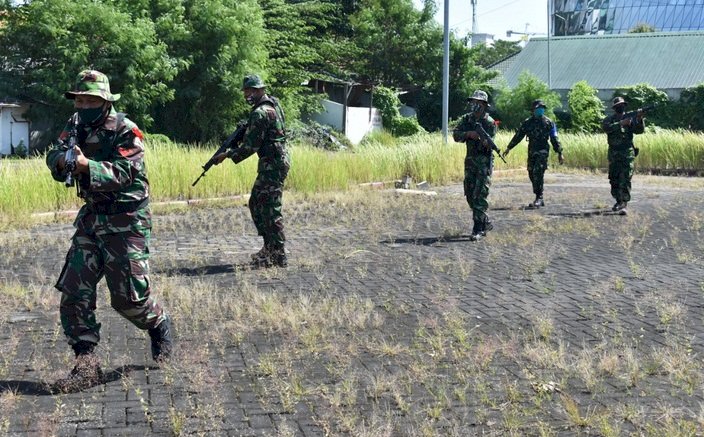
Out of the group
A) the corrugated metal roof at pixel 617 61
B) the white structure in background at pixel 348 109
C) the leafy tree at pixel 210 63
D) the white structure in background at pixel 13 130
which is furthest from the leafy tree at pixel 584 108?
the white structure in background at pixel 13 130

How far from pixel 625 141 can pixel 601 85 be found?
3366cm

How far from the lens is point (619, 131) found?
45.3 ft

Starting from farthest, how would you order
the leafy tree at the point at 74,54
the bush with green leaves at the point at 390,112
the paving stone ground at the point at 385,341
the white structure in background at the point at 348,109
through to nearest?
the bush with green leaves at the point at 390,112 < the white structure in background at the point at 348,109 < the leafy tree at the point at 74,54 < the paving stone ground at the point at 385,341

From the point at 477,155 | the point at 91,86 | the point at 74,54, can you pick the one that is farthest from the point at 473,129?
the point at 74,54

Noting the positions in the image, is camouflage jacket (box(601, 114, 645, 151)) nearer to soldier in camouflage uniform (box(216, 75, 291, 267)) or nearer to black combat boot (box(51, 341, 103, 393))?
soldier in camouflage uniform (box(216, 75, 291, 267))

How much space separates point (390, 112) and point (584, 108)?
357 inches

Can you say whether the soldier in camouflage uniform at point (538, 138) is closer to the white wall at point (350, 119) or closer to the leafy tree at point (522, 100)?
the white wall at point (350, 119)

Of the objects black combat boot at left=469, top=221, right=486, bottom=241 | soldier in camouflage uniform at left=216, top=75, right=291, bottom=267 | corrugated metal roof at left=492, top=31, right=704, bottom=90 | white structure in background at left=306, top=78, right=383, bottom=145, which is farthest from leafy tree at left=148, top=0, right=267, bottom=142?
corrugated metal roof at left=492, top=31, right=704, bottom=90

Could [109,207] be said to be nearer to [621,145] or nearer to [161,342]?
[161,342]

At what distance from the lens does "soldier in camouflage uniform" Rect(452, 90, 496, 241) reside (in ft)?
36.5

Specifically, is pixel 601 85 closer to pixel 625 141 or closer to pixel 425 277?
pixel 625 141

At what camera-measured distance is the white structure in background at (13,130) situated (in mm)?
27034

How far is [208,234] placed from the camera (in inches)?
467

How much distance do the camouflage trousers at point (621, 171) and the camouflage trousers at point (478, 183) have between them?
3507 millimetres
